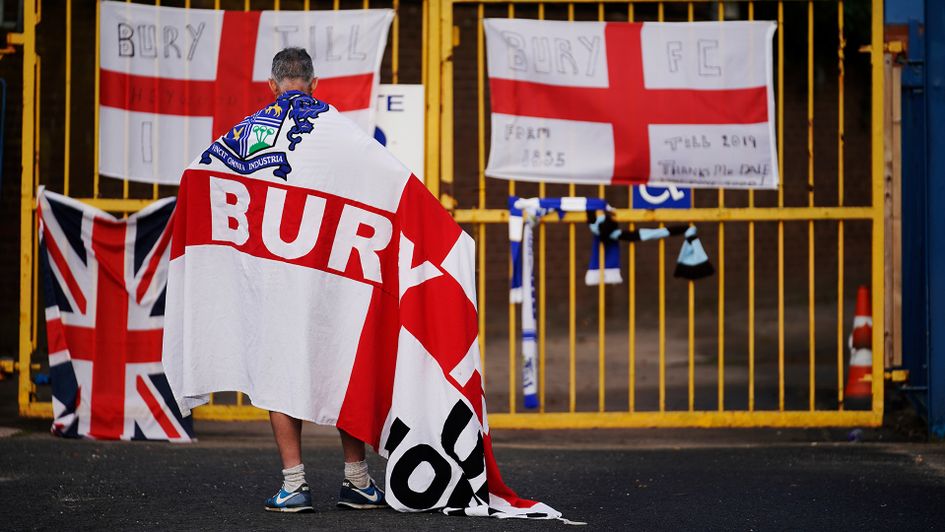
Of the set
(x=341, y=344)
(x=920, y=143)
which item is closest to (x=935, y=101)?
(x=920, y=143)

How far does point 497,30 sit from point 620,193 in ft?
23.5

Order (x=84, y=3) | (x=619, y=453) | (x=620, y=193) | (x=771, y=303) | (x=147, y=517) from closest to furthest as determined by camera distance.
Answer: (x=147, y=517), (x=619, y=453), (x=84, y=3), (x=620, y=193), (x=771, y=303)

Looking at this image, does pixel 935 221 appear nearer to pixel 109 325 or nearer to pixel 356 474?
pixel 356 474

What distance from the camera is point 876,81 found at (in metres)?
7.59

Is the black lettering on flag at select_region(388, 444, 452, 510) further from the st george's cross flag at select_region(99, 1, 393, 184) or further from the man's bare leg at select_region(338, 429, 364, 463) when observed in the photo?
the st george's cross flag at select_region(99, 1, 393, 184)

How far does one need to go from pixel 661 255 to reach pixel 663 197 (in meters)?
1.03

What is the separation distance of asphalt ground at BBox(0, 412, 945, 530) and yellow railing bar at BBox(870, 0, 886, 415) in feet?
1.14

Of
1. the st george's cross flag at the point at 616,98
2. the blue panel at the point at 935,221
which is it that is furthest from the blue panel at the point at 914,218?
the st george's cross flag at the point at 616,98

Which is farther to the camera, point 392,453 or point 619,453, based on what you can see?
point 619,453

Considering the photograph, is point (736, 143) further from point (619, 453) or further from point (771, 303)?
point (771, 303)

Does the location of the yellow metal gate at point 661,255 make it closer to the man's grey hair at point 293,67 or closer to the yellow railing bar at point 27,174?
the yellow railing bar at point 27,174

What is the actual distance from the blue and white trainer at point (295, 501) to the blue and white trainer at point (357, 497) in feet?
0.44

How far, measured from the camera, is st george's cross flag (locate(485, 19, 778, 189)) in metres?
7.60

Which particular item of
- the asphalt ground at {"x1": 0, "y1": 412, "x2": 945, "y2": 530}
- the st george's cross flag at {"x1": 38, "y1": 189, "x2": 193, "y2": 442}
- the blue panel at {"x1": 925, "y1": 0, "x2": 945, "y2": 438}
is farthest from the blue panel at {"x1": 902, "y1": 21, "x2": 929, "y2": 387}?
the st george's cross flag at {"x1": 38, "y1": 189, "x2": 193, "y2": 442}
